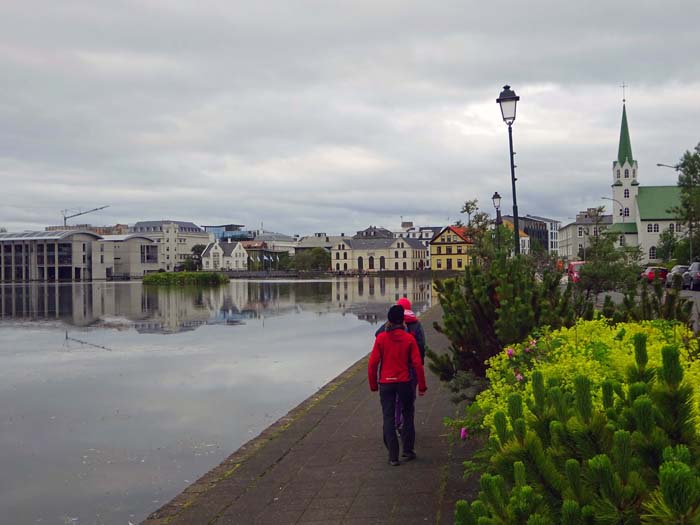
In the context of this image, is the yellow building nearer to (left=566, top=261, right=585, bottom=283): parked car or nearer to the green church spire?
the green church spire

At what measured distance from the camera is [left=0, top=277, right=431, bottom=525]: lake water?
741 centimetres

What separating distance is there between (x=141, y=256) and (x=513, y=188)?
430ft

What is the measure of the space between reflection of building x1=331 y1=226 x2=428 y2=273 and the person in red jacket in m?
144

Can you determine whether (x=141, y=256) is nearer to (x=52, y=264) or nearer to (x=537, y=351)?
(x=52, y=264)

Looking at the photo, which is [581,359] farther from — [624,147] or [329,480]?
[624,147]

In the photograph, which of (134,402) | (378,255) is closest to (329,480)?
(134,402)

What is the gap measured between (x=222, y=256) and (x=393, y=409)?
553 ft

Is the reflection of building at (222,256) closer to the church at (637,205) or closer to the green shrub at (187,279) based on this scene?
the green shrub at (187,279)

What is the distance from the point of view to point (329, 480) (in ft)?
22.3

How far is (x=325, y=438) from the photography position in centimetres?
865

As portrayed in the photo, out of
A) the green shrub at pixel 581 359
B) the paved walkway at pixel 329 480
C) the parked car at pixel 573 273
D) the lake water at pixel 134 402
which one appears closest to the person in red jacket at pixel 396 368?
the paved walkway at pixel 329 480

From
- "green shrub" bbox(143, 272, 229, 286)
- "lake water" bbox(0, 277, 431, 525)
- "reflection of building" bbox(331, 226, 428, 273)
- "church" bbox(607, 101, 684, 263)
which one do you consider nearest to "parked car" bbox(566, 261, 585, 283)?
"lake water" bbox(0, 277, 431, 525)

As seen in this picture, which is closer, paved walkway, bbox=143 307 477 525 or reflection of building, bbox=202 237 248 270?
paved walkway, bbox=143 307 477 525

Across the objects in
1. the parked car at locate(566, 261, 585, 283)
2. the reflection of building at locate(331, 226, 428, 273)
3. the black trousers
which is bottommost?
the black trousers
